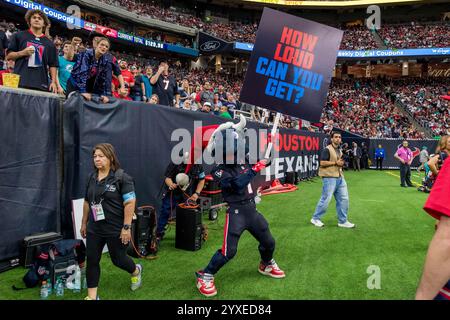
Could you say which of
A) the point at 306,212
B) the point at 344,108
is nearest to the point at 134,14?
the point at 344,108

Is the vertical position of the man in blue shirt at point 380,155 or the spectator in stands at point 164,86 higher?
the spectator in stands at point 164,86

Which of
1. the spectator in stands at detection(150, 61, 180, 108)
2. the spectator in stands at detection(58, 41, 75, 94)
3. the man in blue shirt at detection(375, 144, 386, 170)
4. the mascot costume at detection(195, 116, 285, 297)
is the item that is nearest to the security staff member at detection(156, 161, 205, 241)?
the mascot costume at detection(195, 116, 285, 297)

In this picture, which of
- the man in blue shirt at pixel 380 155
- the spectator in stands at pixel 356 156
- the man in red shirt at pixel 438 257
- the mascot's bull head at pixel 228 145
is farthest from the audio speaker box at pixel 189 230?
the man in blue shirt at pixel 380 155

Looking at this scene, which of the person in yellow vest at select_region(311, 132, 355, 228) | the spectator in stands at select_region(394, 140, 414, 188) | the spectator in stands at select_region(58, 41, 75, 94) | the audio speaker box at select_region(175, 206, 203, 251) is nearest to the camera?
the audio speaker box at select_region(175, 206, 203, 251)

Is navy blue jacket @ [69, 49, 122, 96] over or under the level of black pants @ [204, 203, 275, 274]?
over

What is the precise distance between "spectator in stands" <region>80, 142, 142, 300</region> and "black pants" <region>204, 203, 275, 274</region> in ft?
3.60

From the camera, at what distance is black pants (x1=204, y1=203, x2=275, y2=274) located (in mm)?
3975

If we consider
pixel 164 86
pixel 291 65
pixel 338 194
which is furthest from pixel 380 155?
pixel 291 65

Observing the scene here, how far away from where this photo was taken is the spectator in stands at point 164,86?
350 inches

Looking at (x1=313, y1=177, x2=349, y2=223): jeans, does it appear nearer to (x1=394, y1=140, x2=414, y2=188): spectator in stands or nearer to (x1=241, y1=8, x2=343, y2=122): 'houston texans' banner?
(x1=241, y1=8, x2=343, y2=122): 'houston texans' banner

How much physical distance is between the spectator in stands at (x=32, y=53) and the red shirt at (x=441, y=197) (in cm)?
565

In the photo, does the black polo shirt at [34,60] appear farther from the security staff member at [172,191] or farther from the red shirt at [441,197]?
the red shirt at [441,197]
